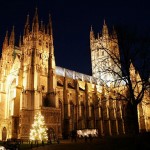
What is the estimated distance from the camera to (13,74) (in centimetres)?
5941

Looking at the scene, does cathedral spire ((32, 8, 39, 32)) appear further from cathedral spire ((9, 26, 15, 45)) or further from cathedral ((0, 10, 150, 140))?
cathedral spire ((9, 26, 15, 45))

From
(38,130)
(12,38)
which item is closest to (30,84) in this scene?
(38,130)

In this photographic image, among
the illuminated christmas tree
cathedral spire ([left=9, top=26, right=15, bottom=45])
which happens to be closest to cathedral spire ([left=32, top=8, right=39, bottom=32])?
cathedral spire ([left=9, top=26, right=15, bottom=45])

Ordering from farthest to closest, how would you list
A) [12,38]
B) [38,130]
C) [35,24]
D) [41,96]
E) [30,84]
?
[12,38]
[35,24]
[30,84]
[41,96]
[38,130]

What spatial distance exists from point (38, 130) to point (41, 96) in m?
9.03

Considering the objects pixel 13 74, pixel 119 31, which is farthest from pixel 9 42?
pixel 119 31

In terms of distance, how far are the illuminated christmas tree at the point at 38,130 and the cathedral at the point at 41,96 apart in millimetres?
2586

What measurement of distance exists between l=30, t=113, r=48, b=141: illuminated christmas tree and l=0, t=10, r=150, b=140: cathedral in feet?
8.48

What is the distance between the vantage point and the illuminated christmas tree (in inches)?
1711

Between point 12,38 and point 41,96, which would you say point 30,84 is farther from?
point 12,38

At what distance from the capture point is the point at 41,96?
Result: 5022 cm

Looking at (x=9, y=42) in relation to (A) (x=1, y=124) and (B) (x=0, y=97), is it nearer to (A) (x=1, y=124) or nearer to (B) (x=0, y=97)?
(B) (x=0, y=97)

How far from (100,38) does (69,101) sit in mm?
46759

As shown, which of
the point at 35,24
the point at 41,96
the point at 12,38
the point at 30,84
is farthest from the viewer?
the point at 12,38
